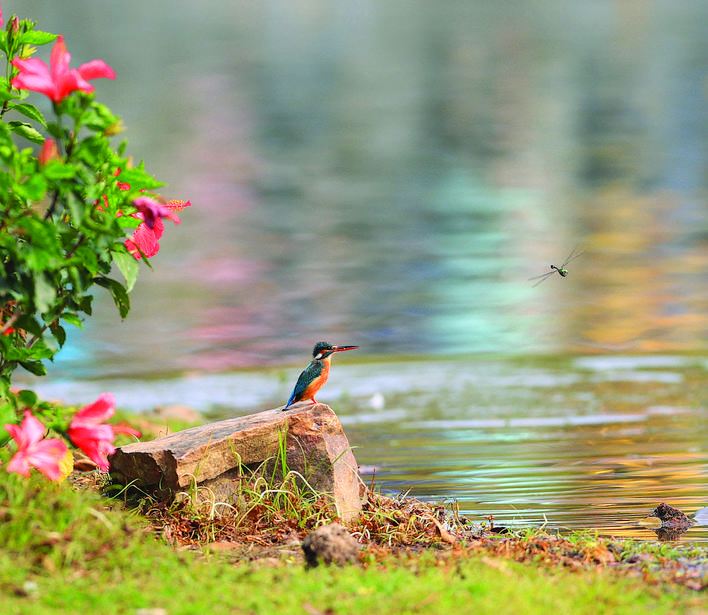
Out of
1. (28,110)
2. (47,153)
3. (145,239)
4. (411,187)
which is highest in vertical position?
(411,187)

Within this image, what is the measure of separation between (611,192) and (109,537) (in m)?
20.9

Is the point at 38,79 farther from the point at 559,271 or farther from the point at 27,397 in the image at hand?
the point at 559,271

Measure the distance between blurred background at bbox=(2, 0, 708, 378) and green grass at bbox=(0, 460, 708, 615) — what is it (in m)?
6.82

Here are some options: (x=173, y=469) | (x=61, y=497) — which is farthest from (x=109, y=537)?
(x=173, y=469)

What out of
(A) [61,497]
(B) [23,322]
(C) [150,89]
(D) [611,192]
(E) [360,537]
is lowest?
(E) [360,537]

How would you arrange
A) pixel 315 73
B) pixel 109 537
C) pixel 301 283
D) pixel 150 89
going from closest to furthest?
1. pixel 109 537
2. pixel 301 283
3. pixel 150 89
4. pixel 315 73

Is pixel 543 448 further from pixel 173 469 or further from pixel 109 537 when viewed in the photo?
pixel 109 537

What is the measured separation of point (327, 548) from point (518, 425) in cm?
419

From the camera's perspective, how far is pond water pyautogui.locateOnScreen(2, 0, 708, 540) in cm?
775

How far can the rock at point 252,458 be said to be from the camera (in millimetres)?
5316

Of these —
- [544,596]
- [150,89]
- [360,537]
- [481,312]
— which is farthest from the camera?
[150,89]

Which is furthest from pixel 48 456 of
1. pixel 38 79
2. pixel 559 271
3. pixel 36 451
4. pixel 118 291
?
pixel 559 271

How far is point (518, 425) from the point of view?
27.8 feet

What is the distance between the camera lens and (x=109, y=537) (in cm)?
440
